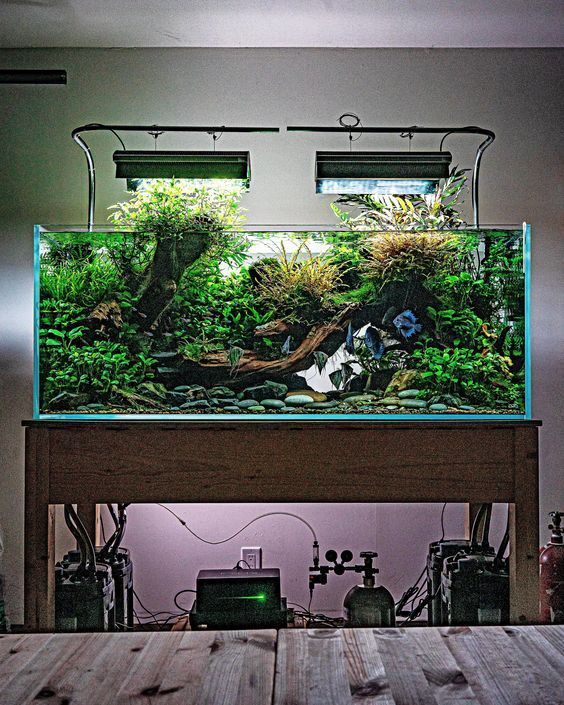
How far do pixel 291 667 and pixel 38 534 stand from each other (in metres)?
1.52

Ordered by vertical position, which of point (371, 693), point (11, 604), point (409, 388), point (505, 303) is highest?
point (505, 303)

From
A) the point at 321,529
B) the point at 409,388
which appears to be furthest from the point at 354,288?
the point at 321,529

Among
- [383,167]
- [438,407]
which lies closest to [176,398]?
[438,407]

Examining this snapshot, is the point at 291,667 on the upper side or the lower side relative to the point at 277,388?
lower

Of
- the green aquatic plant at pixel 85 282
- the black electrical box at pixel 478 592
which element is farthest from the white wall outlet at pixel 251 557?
the green aquatic plant at pixel 85 282

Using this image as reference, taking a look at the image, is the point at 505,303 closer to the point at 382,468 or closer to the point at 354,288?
the point at 354,288

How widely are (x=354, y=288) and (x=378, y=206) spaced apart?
54cm

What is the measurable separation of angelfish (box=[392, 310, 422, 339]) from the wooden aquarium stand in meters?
0.28

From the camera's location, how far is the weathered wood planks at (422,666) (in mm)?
961

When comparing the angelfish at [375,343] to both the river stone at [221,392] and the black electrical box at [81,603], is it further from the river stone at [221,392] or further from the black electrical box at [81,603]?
the black electrical box at [81,603]

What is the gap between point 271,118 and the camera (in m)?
3.44

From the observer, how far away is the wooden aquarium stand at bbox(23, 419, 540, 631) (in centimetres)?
237

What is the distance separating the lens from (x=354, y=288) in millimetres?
2375

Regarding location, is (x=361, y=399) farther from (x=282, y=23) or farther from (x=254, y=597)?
(x=282, y=23)
